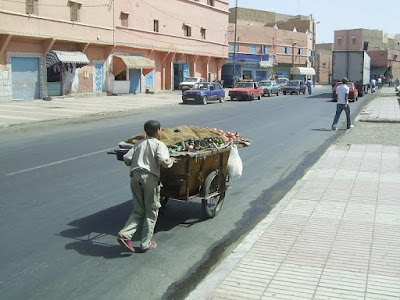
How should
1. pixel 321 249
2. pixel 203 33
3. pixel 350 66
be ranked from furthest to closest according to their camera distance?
pixel 203 33, pixel 350 66, pixel 321 249

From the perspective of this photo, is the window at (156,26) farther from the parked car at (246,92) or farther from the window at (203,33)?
the parked car at (246,92)

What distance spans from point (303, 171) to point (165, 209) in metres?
4.35

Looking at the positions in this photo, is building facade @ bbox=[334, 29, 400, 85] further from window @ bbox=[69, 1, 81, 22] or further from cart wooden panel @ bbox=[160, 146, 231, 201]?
cart wooden panel @ bbox=[160, 146, 231, 201]

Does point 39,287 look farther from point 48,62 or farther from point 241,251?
point 48,62

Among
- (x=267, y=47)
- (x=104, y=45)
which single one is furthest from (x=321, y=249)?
(x=267, y=47)

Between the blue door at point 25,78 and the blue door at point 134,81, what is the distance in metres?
11.8

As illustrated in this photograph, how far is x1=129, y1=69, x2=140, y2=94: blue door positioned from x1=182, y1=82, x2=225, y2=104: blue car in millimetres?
8528

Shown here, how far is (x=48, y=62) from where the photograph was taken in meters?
32.2

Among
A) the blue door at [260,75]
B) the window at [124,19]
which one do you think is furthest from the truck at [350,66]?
the blue door at [260,75]

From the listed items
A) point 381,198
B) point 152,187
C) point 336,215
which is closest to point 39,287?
point 152,187

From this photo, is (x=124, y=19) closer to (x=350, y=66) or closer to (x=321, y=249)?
(x=350, y=66)

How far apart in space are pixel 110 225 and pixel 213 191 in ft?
4.94

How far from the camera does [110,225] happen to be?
654 centimetres

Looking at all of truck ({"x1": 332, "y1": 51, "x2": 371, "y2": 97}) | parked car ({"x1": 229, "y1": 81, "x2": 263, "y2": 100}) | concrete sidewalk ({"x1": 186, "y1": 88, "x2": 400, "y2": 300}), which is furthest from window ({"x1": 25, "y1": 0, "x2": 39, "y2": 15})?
concrete sidewalk ({"x1": 186, "y1": 88, "x2": 400, "y2": 300})
